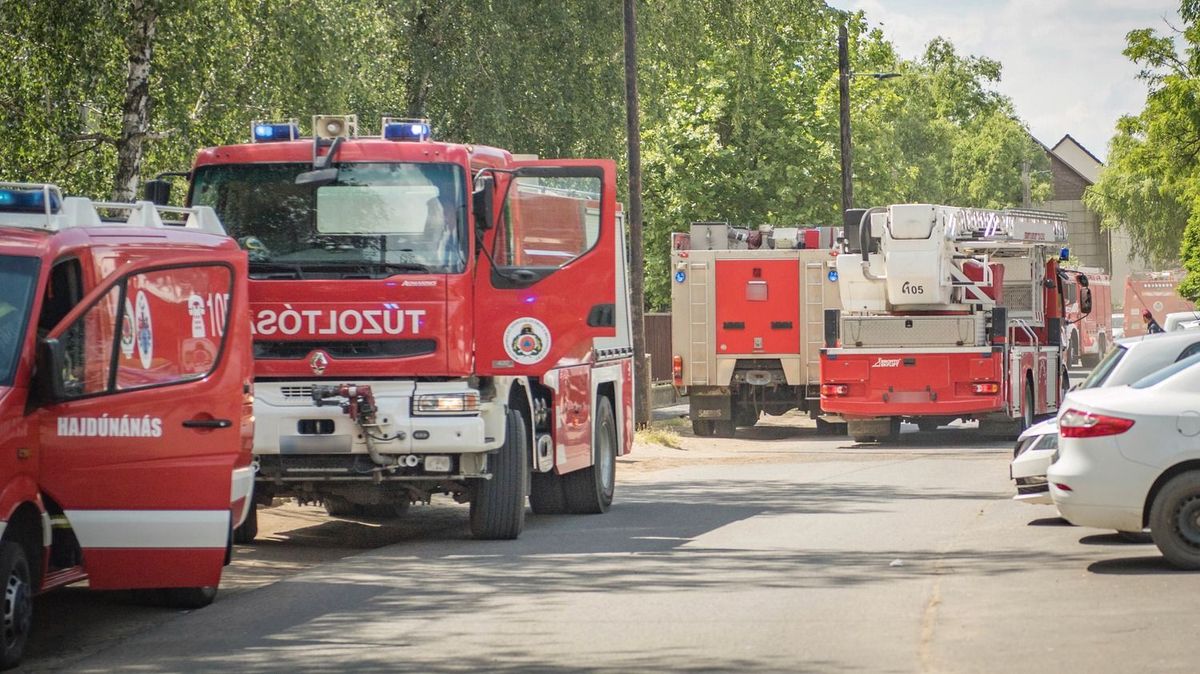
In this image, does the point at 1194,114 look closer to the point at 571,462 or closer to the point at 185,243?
the point at 571,462

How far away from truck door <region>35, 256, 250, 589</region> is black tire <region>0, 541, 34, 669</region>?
62 cm

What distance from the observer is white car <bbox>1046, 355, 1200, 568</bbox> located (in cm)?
1165

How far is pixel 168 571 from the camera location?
10117mm

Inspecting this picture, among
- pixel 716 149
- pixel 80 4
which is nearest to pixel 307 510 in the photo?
pixel 80 4

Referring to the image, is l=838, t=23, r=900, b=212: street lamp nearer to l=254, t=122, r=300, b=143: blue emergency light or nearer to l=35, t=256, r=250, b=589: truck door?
l=254, t=122, r=300, b=143: blue emergency light

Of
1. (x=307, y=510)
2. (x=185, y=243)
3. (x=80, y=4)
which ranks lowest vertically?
(x=307, y=510)

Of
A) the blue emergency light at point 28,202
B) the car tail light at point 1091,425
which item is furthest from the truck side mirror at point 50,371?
the car tail light at point 1091,425

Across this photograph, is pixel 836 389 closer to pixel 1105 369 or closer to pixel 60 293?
pixel 1105 369

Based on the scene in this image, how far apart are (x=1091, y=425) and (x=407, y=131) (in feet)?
18.8

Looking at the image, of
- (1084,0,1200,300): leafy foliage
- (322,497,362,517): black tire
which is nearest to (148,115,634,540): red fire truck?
(322,497,362,517): black tire

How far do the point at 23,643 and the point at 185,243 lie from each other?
2764 mm

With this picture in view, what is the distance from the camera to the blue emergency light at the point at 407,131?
14477 millimetres

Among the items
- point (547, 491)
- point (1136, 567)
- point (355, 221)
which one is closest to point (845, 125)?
point (547, 491)

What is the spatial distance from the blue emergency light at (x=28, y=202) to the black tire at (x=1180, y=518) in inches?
269
